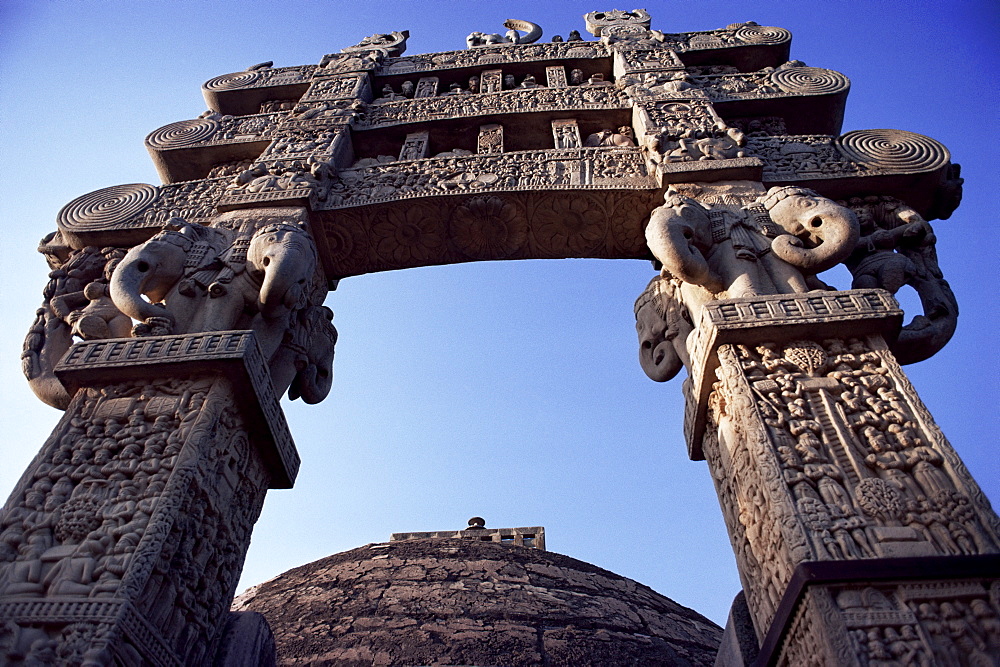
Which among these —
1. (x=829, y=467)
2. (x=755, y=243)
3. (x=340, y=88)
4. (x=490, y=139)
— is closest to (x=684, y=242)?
(x=755, y=243)

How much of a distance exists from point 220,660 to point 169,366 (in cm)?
168

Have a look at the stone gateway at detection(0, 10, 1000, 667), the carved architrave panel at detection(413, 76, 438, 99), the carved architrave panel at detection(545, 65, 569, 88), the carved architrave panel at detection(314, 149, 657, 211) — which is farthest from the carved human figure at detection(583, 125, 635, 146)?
the carved architrave panel at detection(413, 76, 438, 99)

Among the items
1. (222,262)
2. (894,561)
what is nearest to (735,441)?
(894,561)

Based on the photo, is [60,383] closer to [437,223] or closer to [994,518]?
[437,223]

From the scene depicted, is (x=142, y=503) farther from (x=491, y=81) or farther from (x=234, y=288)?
(x=491, y=81)

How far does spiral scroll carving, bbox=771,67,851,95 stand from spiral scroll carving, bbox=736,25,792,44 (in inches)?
38.1

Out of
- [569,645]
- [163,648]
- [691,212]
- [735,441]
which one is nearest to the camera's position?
[163,648]

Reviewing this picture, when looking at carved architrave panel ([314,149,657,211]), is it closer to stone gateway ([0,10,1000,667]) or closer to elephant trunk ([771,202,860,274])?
stone gateway ([0,10,1000,667])

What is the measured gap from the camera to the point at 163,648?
11.4ft

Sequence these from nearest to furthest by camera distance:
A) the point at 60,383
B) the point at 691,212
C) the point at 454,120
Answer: the point at 60,383 < the point at 691,212 < the point at 454,120

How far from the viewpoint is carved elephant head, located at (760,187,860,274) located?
472 centimetres

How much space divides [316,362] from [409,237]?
4.68 feet

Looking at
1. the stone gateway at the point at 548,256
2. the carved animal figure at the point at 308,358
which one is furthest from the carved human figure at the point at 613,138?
the carved animal figure at the point at 308,358

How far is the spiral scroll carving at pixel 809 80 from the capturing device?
752cm
